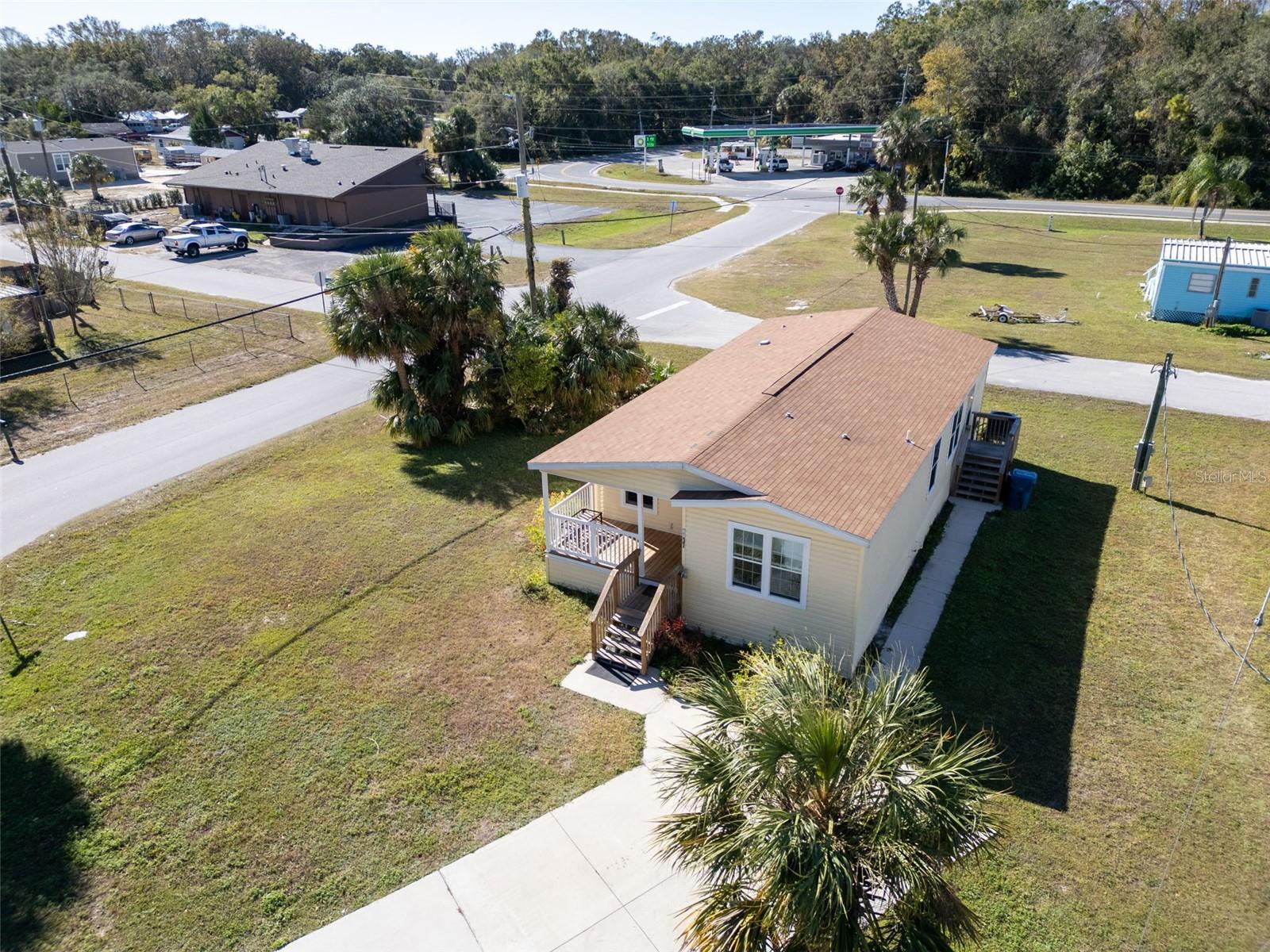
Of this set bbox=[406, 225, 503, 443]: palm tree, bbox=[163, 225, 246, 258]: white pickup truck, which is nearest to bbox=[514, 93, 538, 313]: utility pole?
bbox=[406, 225, 503, 443]: palm tree

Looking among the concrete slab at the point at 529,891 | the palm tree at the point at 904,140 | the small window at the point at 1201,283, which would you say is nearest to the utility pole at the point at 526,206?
the concrete slab at the point at 529,891

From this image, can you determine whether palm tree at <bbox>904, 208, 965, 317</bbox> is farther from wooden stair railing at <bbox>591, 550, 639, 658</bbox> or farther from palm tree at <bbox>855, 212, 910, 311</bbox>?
wooden stair railing at <bbox>591, 550, 639, 658</bbox>

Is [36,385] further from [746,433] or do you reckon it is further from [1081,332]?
[1081,332]

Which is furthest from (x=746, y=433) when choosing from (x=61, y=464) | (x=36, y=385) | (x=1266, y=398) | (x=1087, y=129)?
(x=1087, y=129)

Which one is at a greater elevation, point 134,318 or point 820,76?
point 820,76

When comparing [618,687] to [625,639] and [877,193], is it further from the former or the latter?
[877,193]

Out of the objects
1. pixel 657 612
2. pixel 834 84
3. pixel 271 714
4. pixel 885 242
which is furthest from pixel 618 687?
pixel 834 84
